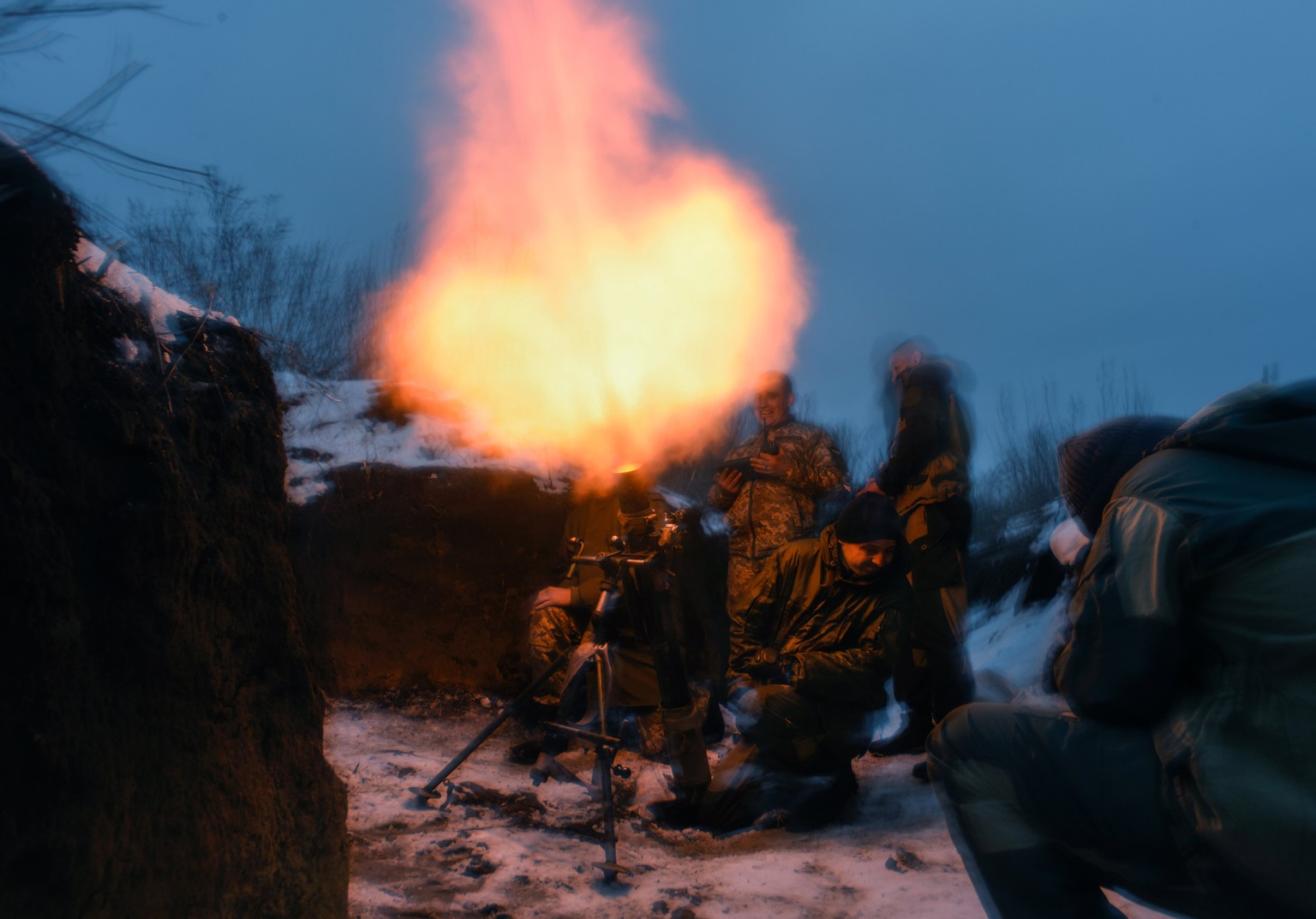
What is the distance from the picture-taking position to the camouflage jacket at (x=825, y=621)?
4258mm

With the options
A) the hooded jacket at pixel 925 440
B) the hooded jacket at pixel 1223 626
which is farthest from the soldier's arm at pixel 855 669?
the hooded jacket at pixel 1223 626

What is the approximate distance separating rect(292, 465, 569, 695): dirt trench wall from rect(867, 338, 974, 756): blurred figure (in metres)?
2.78

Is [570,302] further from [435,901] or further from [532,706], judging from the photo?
[435,901]

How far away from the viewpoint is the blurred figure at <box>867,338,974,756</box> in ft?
15.4

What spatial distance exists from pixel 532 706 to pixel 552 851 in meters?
2.18

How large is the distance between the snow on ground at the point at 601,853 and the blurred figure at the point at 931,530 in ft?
1.41

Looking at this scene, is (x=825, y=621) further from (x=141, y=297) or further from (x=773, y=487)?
(x=141, y=297)

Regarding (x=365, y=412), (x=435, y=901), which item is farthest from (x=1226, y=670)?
(x=365, y=412)

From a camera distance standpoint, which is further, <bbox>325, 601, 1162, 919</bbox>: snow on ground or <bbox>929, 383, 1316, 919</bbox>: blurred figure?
<bbox>325, 601, 1162, 919</bbox>: snow on ground

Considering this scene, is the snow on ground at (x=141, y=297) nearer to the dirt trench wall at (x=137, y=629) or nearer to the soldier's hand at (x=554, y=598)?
the dirt trench wall at (x=137, y=629)

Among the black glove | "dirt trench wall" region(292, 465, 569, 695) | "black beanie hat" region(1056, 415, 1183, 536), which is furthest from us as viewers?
"dirt trench wall" region(292, 465, 569, 695)

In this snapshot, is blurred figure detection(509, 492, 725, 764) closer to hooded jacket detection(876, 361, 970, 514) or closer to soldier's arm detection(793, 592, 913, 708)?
soldier's arm detection(793, 592, 913, 708)

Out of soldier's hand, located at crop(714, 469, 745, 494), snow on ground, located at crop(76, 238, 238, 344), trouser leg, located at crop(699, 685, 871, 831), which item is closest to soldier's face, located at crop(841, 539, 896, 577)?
trouser leg, located at crop(699, 685, 871, 831)

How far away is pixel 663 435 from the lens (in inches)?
291
